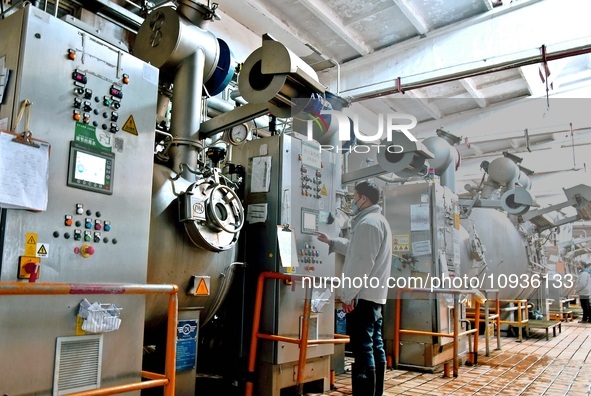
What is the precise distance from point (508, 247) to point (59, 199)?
7071mm

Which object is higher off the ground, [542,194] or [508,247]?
[542,194]

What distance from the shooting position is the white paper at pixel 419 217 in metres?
4.89

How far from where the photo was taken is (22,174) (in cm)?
186

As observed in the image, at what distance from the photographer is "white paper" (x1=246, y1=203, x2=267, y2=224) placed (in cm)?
333

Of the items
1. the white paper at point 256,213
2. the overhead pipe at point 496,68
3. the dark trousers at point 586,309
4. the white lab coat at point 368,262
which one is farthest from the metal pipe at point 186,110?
the dark trousers at point 586,309

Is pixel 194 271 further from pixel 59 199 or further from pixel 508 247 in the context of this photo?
pixel 508 247

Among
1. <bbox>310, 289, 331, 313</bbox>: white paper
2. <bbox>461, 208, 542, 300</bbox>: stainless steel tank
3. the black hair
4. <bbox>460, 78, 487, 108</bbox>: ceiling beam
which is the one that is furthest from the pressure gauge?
<bbox>460, 78, 487, 108</bbox>: ceiling beam

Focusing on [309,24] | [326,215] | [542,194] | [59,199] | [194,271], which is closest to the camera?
[59,199]

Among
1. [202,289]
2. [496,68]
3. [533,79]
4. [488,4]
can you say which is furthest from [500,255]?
[202,289]

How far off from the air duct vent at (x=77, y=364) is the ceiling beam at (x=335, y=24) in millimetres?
4062

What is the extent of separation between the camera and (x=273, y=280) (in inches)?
127

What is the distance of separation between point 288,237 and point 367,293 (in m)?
0.64

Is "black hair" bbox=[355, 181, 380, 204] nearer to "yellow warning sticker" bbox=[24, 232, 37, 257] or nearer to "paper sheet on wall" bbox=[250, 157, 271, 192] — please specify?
"paper sheet on wall" bbox=[250, 157, 271, 192]

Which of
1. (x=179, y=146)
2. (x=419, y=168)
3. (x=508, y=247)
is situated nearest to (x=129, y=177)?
(x=179, y=146)
